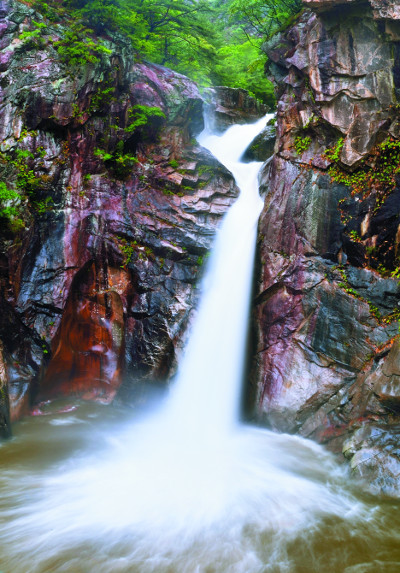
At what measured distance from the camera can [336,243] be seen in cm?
842

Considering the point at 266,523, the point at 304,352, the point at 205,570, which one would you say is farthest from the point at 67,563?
the point at 304,352

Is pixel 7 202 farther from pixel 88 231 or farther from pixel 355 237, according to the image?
pixel 355 237

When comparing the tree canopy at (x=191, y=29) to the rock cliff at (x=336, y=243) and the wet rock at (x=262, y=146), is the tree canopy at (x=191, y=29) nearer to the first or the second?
the wet rock at (x=262, y=146)

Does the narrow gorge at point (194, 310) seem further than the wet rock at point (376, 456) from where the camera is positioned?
No

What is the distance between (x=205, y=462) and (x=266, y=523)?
2.05m

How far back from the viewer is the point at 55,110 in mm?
10133

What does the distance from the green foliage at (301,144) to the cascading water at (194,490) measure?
94.3 inches

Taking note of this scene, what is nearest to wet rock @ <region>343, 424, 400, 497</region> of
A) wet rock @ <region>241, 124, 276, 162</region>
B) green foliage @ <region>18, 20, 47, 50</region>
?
wet rock @ <region>241, 124, 276, 162</region>

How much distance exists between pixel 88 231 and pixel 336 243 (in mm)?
6490

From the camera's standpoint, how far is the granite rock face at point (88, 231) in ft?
30.1

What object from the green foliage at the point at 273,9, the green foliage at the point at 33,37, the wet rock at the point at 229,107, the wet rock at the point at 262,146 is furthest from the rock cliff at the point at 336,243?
the green foliage at the point at 33,37

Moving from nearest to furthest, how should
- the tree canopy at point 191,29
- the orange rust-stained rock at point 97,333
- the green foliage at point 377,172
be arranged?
1. the green foliage at point 377,172
2. the orange rust-stained rock at point 97,333
3. the tree canopy at point 191,29

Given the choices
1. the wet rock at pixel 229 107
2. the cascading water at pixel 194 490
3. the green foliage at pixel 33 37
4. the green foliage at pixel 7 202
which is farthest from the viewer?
the wet rock at pixel 229 107

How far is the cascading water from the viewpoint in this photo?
459cm
